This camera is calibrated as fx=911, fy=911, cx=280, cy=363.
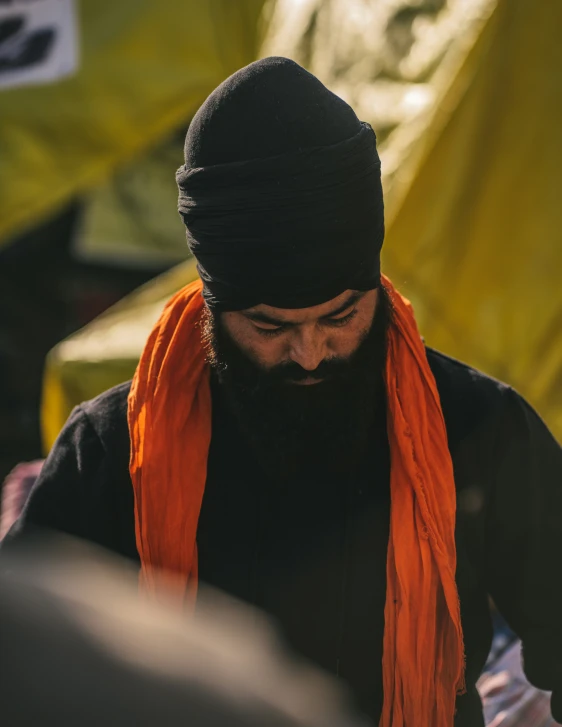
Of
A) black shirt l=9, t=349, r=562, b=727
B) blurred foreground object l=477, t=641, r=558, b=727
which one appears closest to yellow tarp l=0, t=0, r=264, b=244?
blurred foreground object l=477, t=641, r=558, b=727

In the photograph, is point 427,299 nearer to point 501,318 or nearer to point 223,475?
point 501,318

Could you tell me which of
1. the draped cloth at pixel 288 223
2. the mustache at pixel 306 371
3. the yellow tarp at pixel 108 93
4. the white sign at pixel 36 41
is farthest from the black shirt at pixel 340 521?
the white sign at pixel 36 41

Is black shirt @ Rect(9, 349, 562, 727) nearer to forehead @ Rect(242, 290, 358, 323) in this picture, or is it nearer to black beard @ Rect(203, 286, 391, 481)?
black beard @ Rect(203, 286, 391, 481)

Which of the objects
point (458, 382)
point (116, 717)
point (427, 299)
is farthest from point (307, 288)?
point (427, 299)

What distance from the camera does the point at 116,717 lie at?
0.54 meters

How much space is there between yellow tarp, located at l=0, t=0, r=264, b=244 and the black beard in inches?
111

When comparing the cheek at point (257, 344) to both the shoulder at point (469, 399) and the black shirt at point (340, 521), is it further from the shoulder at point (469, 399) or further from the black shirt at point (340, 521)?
the shoulder at point (469, 399)

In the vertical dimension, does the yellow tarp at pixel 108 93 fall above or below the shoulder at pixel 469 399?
below

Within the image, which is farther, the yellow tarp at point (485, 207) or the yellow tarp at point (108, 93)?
the yellow tarp at point (108, 93)

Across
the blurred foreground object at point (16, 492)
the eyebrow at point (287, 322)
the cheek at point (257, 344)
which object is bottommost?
the blurred foreground object at point (16, 492)

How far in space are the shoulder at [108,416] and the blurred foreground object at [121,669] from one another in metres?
1.02

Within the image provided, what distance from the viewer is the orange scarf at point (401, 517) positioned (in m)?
1.51

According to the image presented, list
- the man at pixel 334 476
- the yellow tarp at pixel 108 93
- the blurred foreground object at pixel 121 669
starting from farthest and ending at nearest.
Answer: the yellow tarp at pixel 108 93, the man at pixel 334 476, the blurred foreground object at pixel 121 669

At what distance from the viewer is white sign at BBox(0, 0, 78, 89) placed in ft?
13.7
